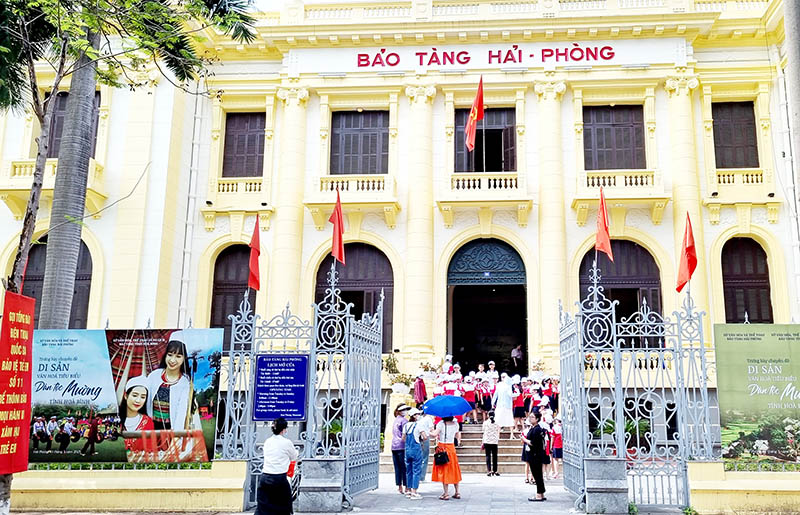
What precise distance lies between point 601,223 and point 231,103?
40.5 ft

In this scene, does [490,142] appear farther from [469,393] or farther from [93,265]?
[93,265]

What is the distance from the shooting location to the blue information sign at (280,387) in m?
11.7

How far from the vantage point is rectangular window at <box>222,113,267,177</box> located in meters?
24.6

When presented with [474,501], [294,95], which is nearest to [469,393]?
[474,501]

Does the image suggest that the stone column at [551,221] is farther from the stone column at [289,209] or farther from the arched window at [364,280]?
the stone column at [289,209]

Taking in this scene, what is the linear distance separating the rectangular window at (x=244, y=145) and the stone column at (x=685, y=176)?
12814 mm

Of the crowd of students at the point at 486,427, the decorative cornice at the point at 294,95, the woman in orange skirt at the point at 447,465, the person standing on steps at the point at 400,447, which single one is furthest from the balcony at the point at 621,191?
the person standing on steps at the point at 400,447

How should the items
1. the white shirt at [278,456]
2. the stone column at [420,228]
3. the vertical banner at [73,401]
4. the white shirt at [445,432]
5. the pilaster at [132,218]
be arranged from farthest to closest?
the stone column at [420,228] → the pilaster at [132,218] → the white shirt at [445,432] → the vertical banner at [73,401] → the white shirt at [278,456]

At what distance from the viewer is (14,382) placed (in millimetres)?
8594

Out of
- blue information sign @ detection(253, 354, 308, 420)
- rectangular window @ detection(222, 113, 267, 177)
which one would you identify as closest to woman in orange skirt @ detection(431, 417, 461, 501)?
blue information sign @ detection(253, 354, 308, 420)

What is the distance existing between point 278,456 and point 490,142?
16953mm

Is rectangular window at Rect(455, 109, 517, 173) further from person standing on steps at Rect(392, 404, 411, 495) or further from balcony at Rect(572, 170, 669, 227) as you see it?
person standing on steps at Rect(392, 404, 411, 495)

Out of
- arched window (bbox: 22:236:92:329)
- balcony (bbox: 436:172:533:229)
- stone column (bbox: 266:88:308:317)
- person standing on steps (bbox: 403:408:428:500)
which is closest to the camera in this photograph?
person standing on steps (bbox: 403:408:428:500)

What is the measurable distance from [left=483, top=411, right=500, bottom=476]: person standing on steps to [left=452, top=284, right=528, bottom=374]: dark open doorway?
42.4 ft
